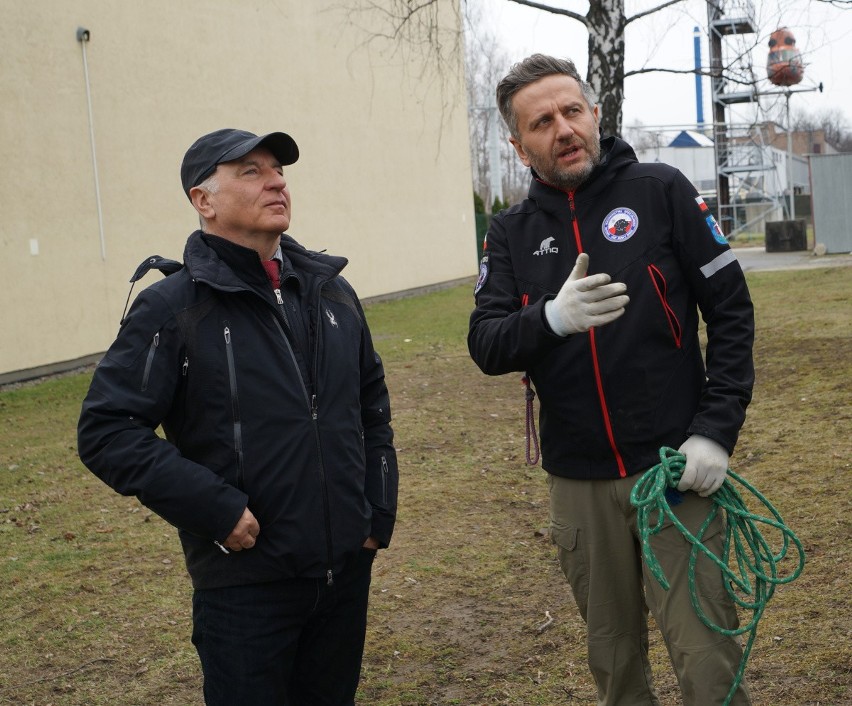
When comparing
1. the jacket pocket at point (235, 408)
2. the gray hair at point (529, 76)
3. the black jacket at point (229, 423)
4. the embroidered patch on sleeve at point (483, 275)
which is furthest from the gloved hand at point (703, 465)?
the jacket pocket at point (235, 408)

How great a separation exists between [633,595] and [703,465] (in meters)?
0.51

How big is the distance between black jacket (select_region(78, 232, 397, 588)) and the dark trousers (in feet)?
0.18

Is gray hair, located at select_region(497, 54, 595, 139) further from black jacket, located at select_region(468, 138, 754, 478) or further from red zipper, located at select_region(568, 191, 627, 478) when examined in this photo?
red zipper, located at select_region(568, 191, 627, 478)

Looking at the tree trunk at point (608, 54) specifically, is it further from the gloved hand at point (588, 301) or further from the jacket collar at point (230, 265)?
the gloved hand at point (588, 301)

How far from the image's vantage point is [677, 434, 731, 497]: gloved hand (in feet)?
8.31

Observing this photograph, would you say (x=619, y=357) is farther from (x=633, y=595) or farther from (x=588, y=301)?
(x=633, y=595)

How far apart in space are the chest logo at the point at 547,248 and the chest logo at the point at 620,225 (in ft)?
0.48

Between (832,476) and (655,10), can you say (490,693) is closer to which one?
(832,476)

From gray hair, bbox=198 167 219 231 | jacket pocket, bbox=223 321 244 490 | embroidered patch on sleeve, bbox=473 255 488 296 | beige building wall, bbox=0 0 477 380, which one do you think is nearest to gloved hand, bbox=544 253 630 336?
embroidered patch on sleeve, bbox=473 255 488 296

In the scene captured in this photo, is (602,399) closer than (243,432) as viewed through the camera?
No

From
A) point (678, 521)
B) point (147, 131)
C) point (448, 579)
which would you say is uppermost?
point (147, 131)

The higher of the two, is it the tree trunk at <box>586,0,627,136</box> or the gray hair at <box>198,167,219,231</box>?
the tree trunk at <box>586,0,627,136</box>

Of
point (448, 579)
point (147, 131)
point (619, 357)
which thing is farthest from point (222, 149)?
point (147, 131)

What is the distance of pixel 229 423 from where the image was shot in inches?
97.0
